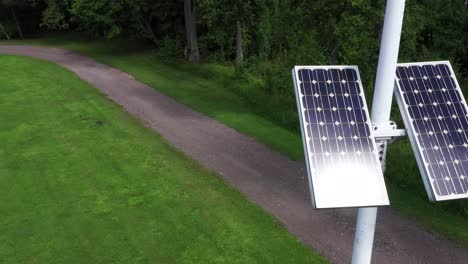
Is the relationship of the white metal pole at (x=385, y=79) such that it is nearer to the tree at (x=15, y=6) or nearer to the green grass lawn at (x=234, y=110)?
the green grass lawn at (x=234, y=110)

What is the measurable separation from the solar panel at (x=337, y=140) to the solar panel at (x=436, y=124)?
86 cm

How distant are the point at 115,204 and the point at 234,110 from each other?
431 inches

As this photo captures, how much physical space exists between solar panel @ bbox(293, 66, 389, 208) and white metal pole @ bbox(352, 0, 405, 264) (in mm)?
411

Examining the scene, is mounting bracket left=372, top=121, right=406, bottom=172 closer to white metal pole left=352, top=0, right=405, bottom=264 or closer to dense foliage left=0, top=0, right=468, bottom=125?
white metal pole left=352, top=0, right=405, bottom=264

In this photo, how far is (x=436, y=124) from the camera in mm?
7438

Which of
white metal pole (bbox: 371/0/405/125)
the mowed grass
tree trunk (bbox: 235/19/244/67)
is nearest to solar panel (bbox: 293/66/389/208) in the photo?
white metal pole (bbox: 371/0/405/125)

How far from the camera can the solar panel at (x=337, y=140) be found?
250 inches

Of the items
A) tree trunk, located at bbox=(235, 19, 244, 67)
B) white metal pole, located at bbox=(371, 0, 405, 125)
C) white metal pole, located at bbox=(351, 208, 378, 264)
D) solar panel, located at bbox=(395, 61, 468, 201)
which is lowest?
tree trunk, located at bbox=(235, 19, 244, 67)

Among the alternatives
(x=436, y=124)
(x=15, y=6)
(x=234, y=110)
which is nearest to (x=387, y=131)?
(x=436, y=124)

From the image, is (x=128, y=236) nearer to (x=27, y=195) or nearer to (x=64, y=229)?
(x=64, y=229)

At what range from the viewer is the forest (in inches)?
850

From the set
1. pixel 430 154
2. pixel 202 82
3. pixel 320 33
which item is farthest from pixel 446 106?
pixel 202 82

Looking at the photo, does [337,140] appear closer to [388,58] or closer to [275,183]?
[388,58]

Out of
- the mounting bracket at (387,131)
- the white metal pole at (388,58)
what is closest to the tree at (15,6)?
the white metal pole at (388,58)
